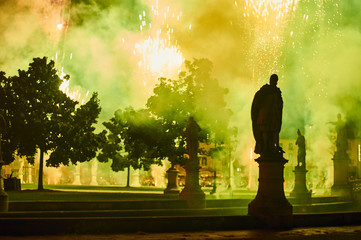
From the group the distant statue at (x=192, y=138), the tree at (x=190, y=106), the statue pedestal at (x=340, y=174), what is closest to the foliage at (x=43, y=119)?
the tree at (x=190, y=106)

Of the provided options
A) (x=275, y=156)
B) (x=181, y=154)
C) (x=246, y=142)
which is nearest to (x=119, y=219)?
(x=275, y=156)

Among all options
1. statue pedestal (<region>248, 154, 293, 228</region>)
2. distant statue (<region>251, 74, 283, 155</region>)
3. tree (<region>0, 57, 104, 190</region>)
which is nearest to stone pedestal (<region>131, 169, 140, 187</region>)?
tree (<region>0, 57, 104, 190</region>)

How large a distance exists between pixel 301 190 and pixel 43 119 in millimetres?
21725

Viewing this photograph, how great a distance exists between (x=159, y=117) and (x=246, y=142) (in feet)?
114

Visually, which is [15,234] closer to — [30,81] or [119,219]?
[119,219]

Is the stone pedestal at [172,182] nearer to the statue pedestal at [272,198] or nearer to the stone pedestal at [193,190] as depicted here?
the stone pedestal at [193,190]

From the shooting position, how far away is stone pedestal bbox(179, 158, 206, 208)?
18394mm

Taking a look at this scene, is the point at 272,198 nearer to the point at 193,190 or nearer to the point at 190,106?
the point at 193,190

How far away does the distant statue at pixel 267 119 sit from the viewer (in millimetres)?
11891

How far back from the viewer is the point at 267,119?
1189cm

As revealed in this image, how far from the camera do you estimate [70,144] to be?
1449 inches

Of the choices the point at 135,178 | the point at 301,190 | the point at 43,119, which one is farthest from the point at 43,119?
the point at 135,178

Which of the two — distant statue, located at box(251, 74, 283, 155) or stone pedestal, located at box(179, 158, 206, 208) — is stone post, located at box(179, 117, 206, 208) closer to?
stone pedestal, located at box(179, 158, 206, 208)

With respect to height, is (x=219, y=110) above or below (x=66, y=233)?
above
